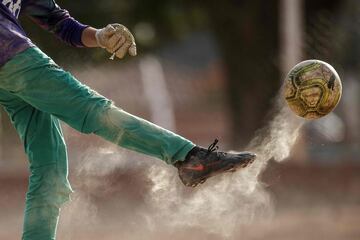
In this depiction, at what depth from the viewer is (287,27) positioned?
1456cm

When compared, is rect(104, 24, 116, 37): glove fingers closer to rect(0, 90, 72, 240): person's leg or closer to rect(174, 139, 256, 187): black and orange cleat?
rect(0, 90, 72, 240): person's leg

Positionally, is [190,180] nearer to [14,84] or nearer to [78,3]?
[14,84]

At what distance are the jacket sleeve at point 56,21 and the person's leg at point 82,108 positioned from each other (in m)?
0.73

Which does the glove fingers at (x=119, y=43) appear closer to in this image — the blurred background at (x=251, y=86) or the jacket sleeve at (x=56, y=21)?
the jacket sleeve at (x=56, y=21)

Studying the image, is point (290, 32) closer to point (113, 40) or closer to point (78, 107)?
point (113, 40)

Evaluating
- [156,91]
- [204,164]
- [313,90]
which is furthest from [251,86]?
[204,164]

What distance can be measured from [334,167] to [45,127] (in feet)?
26.1

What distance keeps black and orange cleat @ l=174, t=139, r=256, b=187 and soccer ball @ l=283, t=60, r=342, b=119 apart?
1077 mm

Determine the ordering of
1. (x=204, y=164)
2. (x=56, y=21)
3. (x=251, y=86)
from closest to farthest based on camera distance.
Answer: (x=204, y=164) → (x=56, y=21) → (x=251, y=86)

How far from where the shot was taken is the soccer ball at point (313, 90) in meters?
6.21

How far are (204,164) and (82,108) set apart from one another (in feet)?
2.44

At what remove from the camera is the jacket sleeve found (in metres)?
6.07

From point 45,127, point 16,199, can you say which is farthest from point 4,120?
point 45,127

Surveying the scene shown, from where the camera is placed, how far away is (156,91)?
2205cm
